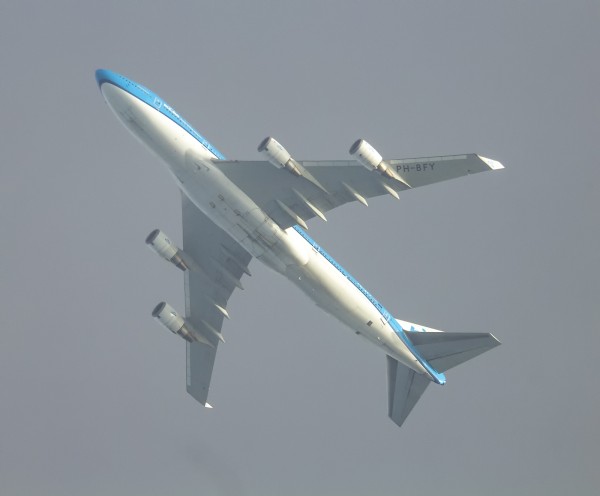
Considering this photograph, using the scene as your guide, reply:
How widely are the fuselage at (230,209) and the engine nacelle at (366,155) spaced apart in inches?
295

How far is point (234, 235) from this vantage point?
62031 mm

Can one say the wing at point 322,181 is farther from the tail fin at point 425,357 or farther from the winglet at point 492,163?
the tail fin at point 425,357

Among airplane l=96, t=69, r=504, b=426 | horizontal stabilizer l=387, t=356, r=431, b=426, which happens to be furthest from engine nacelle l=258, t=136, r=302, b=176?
horizontal stabilizer l=387, t=356, r=431, b=426

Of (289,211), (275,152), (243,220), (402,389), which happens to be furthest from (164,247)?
(402,389)

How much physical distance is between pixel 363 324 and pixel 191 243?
14504 mm

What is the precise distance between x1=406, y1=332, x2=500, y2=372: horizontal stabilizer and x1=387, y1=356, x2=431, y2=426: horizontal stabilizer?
228 cm

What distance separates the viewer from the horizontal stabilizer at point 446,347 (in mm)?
66500

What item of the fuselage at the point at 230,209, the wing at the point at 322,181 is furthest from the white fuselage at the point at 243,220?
the wing at the point at 322,181

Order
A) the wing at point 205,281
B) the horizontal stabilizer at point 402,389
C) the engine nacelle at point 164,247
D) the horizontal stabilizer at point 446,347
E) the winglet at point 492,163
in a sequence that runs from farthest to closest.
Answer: the horizontal stabilizer at point 402,389
the wing at point 205,281
the engine nacelle at point 164,247
the horizontal stabilizer at point 446,347
the winglet at point 492,163

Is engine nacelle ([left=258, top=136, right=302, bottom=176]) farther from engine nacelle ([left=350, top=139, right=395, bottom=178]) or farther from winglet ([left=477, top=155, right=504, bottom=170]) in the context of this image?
winglet ([left=477, top=155, right=504, bottom=170])

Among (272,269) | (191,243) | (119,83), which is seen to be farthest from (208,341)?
(119,83)

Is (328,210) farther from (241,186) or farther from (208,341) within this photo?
(208,341)

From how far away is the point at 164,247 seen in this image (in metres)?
67.2

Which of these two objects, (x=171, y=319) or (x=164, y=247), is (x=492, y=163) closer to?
(x=164, y=247)
